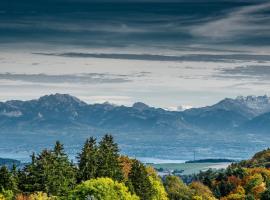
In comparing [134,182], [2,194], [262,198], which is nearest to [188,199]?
[262,198]

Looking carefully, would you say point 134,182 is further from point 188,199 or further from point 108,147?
point 188,199

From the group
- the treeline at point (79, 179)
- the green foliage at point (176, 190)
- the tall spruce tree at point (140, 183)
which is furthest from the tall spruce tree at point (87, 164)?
the green foliage at point (176, 190)

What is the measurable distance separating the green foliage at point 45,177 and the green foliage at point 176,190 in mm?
64587

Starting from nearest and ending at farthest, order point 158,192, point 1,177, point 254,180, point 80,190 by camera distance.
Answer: point 80,190
point 1,177
point 158,192
point 254,180

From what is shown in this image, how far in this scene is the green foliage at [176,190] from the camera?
6698 inches

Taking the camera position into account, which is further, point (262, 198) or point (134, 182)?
point (262, 198)

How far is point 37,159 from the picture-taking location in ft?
351

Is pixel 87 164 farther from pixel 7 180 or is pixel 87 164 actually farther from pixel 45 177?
pixel 7 180

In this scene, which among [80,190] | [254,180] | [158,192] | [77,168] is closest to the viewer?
[80,190]

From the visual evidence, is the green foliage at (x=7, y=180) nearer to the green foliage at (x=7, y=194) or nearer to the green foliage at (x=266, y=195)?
the green foliage at (x=7, y=194)

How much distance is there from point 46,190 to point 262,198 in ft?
237

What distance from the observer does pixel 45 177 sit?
10531 centimetres

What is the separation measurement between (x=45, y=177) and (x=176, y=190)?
75005 millimetres

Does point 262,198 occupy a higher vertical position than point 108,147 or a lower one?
lower
